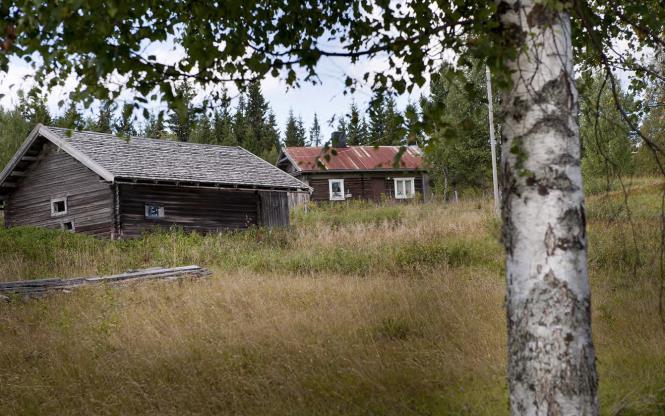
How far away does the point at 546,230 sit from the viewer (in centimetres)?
256

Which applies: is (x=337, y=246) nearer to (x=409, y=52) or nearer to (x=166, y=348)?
(x=166, y=348)

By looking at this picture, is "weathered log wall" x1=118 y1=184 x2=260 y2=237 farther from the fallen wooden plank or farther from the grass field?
the grass field

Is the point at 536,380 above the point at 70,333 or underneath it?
above

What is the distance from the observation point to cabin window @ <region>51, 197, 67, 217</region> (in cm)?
2202

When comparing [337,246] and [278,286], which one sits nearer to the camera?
[278,286]

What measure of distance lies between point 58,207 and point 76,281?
14470 mm

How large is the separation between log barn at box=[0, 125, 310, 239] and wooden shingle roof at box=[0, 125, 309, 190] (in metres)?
0.04

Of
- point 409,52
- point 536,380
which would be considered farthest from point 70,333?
point 536,380

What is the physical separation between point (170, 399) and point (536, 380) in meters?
3.25

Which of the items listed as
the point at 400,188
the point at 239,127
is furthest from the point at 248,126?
the point at 400,188

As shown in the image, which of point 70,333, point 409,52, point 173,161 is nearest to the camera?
point 409,52

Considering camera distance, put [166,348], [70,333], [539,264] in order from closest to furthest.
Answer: [539,264] → [166,348] → [70,333]

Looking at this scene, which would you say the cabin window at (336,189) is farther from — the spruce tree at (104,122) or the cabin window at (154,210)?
the spruce tree at (104,122)

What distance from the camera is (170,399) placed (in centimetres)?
475
